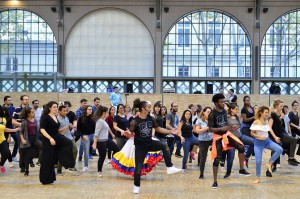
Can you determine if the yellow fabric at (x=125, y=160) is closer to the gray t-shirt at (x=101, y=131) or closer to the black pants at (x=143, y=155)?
the gray t-shirt at (x=101, y=131)

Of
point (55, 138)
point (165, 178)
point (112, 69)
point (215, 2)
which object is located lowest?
point (165, 178)

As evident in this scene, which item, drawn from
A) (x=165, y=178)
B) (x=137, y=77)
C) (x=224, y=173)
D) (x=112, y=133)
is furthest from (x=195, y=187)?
(x=137, y=77)

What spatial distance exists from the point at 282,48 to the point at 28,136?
28.8m

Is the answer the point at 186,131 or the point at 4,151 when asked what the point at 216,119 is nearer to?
the point at 186,131

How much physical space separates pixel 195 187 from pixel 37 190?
3.15 m

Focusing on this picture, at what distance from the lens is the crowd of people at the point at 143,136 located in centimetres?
1211

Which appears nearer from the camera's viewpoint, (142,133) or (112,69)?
(142,133)

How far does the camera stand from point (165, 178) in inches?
567

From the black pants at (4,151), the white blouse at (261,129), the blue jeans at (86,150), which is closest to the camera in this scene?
the white blouse at (261,129)

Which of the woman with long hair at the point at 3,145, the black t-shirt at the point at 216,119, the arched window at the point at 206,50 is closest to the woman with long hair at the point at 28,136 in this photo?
the woman with long hair at the point at 3,145

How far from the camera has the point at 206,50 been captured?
136ft

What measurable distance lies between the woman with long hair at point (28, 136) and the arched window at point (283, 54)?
2718cm

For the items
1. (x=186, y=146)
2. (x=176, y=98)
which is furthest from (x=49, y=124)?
(x=176, y=98)

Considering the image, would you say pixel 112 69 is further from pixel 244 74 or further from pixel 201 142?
pixel 201 142
